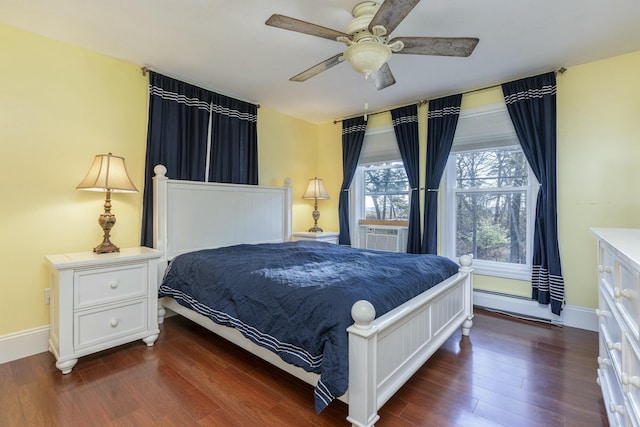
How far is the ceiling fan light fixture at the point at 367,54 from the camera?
176 cm

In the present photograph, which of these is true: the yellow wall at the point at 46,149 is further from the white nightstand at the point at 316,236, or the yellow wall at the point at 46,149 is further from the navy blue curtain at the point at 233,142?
the white nightstand at the point at 316,236

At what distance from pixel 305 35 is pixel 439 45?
3.46 ft

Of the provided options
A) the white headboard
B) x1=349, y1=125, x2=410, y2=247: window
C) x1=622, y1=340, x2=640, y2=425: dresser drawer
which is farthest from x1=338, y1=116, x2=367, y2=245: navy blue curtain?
x1=622, y1=340, x2=640, y2=425: dresser drawer

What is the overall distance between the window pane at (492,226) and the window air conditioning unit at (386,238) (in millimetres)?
679

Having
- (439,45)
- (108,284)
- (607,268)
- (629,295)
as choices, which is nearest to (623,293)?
(629,295)

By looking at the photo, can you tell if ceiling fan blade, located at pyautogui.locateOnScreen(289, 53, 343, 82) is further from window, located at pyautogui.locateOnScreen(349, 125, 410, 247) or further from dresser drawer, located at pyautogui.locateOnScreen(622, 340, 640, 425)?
window, located at pyautogui.locateOnScreen(349, 125, 410, 247)

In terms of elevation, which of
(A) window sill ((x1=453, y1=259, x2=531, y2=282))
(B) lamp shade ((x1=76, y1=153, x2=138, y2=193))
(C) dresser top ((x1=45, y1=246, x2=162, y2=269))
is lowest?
(A) window sill ((x1=453, y1=259, x2=531, y2=282))

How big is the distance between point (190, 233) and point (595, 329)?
3.96m

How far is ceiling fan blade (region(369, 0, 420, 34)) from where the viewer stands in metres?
1.44

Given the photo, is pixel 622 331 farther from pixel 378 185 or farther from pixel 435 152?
pixel 378 185

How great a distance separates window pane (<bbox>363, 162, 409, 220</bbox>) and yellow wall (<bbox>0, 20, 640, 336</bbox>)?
1.31 m

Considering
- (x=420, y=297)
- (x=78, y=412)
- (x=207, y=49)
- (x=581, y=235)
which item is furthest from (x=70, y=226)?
(x=581, y=235)

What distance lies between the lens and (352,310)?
4.73 ft

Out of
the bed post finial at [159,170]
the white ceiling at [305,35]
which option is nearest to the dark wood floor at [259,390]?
the bed post finial at [159,170]
